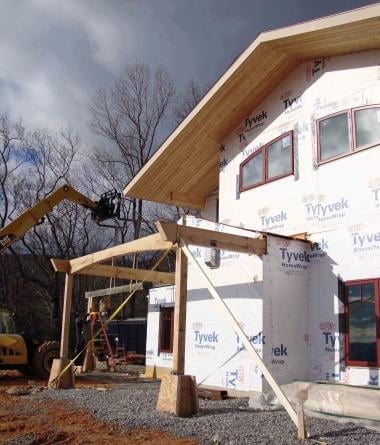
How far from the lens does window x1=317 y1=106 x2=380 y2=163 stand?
31.5 feet

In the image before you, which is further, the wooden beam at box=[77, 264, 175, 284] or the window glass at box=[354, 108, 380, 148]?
the wooden beam at box=[77, 264, 175, 284]

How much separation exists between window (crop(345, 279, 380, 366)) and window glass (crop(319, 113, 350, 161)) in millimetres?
2725

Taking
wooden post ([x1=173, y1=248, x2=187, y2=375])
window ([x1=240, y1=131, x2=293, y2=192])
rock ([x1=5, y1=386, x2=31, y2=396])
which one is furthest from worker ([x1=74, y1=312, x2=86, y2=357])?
wooden post ([x1=173, y1=248, x2=187, y2=375])

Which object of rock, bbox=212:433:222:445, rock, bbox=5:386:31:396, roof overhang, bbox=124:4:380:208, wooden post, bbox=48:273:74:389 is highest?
roof overhang, bbox=124:4:380:208

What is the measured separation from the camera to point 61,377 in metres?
11.3

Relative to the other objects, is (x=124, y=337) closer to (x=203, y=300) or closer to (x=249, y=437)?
(x=203, y=300)

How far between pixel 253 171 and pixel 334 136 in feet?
7.79

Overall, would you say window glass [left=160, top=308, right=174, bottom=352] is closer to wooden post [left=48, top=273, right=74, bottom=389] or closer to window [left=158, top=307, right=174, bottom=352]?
window [left=158, top=307, right=174, bottom=352]

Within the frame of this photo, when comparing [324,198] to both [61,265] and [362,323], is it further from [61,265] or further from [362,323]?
[61,265]

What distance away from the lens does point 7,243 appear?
14984 millimetres

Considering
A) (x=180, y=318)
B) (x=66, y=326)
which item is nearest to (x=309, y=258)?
(x=180, y=318)

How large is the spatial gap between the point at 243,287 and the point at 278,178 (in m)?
2.77

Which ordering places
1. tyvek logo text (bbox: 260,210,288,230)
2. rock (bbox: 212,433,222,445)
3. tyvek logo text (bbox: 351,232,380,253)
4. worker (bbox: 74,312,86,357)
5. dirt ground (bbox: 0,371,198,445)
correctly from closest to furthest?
rock (bbox: 212,433,222,445) → dirt ground (bbox: 0,371,198,445) → tyvek logo text (bbox: 351,232,380,253) → tyvek logo text (bbox: 260,210,288,230) → worker (bbox: 74,312,86,357)

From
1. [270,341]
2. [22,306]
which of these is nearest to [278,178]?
[270,341]
